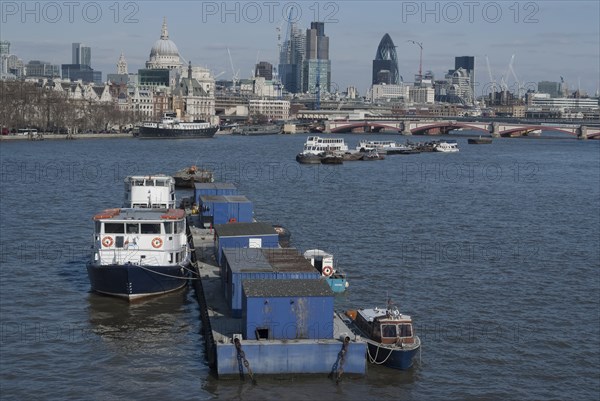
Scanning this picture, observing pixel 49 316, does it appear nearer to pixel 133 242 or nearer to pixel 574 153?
pixel 133 242

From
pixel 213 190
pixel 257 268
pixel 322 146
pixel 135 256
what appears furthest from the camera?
pixel 322 146

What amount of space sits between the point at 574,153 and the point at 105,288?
76995 mm

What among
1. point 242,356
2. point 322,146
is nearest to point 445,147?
point 322,146

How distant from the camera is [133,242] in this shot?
75.9ft

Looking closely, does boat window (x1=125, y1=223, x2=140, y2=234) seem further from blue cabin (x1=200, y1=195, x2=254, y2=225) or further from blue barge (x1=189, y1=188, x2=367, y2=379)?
blue cabin (x1=200, y1=195, x2=254, y2=225)

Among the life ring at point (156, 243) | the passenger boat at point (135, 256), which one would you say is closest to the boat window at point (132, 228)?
the passenger boat at point (135, 256)

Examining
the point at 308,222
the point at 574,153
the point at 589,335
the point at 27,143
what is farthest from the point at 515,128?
the point at 589,335

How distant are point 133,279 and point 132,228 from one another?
1.29 metres

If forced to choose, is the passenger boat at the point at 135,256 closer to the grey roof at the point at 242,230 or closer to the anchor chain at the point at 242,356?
the grey roof at the point at 242,230

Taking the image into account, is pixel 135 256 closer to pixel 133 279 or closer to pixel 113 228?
pixel 133 279

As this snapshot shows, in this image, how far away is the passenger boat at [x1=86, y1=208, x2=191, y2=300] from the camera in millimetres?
22859

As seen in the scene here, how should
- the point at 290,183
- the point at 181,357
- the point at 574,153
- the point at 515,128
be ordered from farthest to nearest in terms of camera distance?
the point at 515,128
the point at 574,153
the point at 290,183
the point at 181,357

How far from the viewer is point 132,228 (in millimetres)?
23250

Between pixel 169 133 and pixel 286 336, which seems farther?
pixel 169 133
